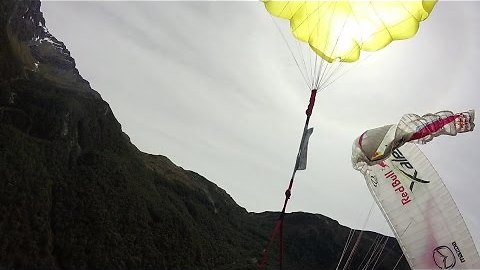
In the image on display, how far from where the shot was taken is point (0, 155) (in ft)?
407

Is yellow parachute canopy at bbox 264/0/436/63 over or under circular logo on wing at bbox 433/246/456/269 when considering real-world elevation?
over

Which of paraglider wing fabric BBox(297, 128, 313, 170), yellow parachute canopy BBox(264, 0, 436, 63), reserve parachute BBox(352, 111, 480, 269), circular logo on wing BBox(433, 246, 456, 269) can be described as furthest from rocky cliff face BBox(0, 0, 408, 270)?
paraglider wing fabric BBox(297, 128, 313, 170)

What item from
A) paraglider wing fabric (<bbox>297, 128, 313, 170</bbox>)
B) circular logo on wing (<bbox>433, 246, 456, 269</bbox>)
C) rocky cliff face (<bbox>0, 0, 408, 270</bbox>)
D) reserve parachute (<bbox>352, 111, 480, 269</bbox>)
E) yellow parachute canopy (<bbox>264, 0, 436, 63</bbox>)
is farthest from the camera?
rocky cliff face (<bbox>0, 0, 408, 270</bbox>)

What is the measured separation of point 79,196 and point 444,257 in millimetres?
131079

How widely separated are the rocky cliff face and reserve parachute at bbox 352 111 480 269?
10100cm

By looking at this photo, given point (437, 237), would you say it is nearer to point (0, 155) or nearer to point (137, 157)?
point (0, 155)

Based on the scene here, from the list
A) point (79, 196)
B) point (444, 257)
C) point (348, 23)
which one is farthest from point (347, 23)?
point (79, 196)

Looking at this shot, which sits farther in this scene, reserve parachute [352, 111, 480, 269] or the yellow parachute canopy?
A: reserve parachute [352, 111, 480, 269]

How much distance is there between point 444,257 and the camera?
2336cm

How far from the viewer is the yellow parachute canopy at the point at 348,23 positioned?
19.0 meters

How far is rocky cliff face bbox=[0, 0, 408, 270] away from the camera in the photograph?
120 metres

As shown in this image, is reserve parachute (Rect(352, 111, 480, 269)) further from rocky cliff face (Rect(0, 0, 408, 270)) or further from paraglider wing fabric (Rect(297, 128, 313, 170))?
rocky cliff face (Rect(0, 0, 408, 270))

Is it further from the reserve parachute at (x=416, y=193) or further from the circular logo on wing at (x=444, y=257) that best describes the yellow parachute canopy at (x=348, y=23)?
the circular logo on wing at (x=444, y=257)

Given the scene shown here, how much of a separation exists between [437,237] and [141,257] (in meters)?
123
